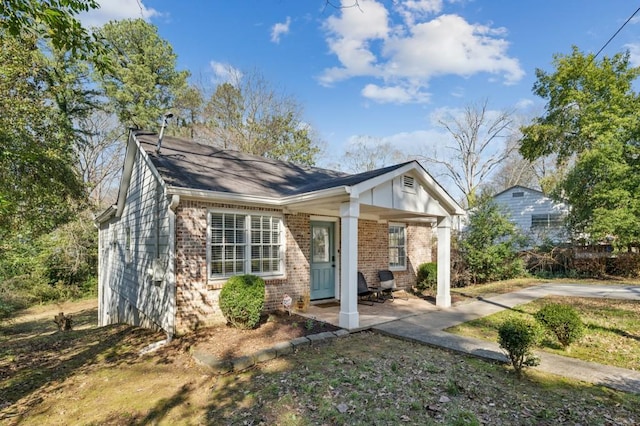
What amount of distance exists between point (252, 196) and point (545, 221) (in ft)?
58.1

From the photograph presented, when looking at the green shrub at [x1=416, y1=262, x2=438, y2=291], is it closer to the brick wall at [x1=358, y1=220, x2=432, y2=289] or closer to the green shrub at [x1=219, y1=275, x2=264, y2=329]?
the brick wall at [x1=358, y1=220, x2=432, y2=289]

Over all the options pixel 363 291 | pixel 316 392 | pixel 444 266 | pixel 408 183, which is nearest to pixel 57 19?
pixel 316 392

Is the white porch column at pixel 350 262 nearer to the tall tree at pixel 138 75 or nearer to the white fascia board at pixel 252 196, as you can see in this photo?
the white fascia board at pixel 252 196

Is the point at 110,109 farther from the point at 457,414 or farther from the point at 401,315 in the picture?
the point at 457,414

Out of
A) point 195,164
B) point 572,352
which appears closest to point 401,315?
point 572,352

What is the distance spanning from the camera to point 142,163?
8.45m

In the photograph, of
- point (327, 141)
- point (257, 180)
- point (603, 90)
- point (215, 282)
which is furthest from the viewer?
point (327, 141)

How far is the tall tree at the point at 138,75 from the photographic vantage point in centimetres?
2103

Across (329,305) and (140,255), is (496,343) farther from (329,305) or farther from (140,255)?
(140,255)

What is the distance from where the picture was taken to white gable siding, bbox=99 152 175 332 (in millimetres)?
6891

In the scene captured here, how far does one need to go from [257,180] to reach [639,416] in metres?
7.71

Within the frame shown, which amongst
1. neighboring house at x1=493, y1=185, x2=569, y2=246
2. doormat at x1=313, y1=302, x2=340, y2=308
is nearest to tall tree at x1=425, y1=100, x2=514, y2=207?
neighboring house at x1=493, y1=185, x2=569, y2=246

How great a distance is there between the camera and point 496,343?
19.1ft

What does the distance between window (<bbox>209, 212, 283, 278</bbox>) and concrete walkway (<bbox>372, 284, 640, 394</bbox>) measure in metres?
2.88
